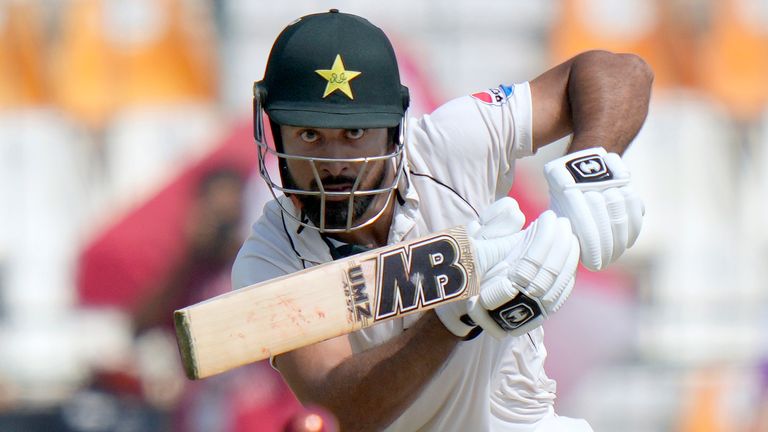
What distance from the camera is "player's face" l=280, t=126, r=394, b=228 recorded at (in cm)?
267

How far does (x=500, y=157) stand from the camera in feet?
9.64

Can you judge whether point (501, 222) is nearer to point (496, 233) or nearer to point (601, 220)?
point (496, 233)

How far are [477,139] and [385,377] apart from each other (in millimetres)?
618

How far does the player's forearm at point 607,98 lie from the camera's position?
2803 millimetres

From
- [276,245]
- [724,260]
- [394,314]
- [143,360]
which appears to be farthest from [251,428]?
[724,260]

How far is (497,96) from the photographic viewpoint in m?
2.97

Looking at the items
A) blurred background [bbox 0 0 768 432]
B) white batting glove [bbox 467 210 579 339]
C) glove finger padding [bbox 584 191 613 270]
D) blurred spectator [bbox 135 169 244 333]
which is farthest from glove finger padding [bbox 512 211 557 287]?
blurred background [bbox 0 0 768 432]

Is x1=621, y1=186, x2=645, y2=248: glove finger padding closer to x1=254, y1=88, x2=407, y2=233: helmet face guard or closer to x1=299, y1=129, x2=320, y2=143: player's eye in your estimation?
x1=254, y1=88, x2=407, y2=233: helmet face guard

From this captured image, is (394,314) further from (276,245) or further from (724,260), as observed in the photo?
(724,260)

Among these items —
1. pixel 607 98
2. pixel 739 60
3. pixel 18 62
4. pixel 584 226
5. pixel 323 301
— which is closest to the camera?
pixel 323 301

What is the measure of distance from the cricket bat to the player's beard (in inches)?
11.7

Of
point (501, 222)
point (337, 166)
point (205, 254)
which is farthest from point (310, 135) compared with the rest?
point (205, 254)

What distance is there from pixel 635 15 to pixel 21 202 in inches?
142

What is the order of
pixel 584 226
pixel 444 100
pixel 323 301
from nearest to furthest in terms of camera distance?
pixel 323 301
pixel 584 226
pixel 444 100
